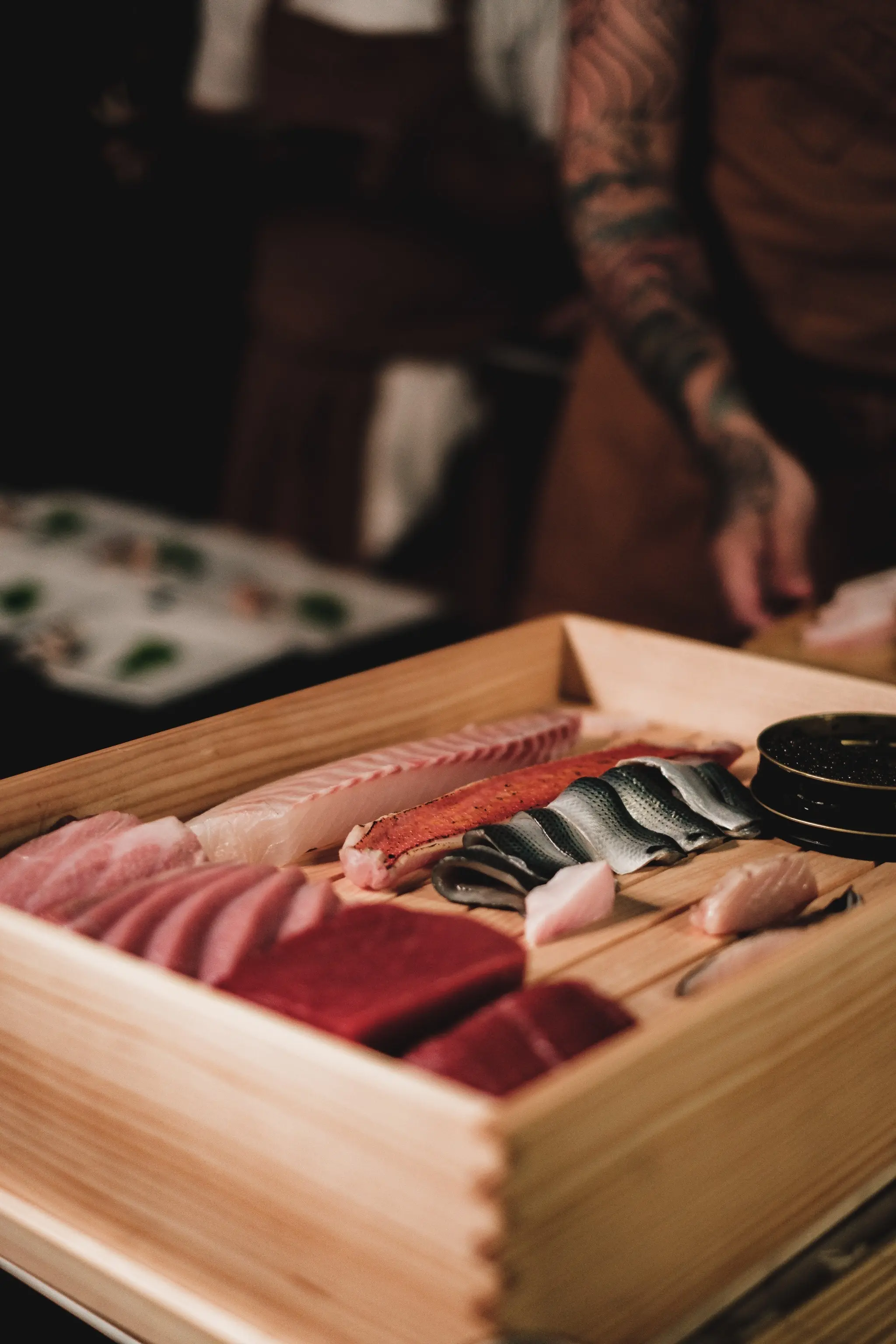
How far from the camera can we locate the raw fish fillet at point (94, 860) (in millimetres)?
1139

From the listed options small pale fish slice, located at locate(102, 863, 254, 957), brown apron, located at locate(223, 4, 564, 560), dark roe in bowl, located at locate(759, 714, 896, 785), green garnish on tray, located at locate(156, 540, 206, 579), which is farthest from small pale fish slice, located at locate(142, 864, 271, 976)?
brown apron, located at locate(223, 4, 564, 560)

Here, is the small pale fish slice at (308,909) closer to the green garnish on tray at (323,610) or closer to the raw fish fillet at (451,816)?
the raw fish fillet at (451,816)

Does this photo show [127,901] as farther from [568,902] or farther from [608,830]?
[608,830]

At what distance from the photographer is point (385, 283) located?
473cm

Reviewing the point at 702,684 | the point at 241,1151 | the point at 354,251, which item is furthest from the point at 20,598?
the point at 354,251

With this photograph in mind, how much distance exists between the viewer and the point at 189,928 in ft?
3.38

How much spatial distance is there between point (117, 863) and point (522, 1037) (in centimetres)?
43

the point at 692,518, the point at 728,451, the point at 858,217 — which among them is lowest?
the point at 692,518

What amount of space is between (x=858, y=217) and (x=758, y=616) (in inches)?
34.2

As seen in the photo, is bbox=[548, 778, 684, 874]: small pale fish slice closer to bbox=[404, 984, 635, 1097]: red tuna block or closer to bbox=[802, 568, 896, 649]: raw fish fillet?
bbox=[404, 984, 635, 1097]: red tuna block

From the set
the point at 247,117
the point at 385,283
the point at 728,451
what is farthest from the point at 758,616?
the point at 247,117

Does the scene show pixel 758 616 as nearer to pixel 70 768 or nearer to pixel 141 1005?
pixel 70 768

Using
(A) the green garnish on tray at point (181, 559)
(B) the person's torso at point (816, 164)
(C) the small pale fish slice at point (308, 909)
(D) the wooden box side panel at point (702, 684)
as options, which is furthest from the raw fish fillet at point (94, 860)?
(B) the person's torso at point (816, 164)

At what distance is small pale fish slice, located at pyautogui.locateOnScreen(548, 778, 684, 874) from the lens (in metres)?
1.27
